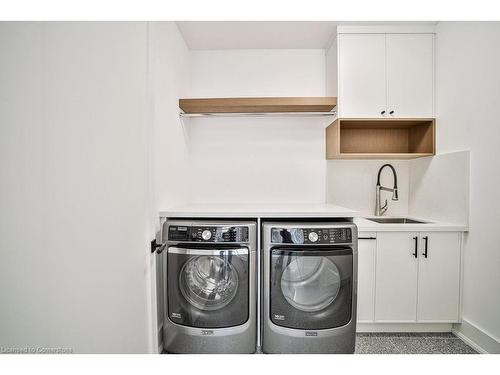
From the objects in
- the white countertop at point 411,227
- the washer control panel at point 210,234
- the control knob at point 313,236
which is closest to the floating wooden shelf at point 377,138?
the white countertop at point 411,227

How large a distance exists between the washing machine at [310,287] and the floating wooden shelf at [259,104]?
1.04 metres

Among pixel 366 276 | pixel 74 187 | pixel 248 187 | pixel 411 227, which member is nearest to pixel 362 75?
pixel 411 227

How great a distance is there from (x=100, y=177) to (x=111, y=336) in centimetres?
62

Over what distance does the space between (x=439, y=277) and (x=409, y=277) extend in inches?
8.4

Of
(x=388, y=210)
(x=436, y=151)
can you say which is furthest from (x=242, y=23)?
(x=388, y=210)

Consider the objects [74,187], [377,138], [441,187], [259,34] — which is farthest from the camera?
[377,138]

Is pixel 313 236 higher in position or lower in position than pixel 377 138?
lower

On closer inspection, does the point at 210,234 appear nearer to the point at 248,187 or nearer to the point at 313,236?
the point at 313,236

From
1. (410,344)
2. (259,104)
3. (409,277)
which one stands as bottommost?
(410,344)

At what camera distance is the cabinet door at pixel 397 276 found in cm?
185

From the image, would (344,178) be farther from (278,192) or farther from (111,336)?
(111,336)

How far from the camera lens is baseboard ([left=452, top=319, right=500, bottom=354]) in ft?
5.14

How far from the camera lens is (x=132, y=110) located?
0.97 meters

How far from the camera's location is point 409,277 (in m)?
1.85
